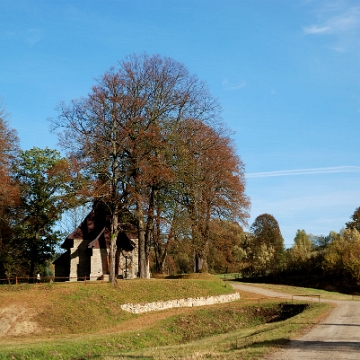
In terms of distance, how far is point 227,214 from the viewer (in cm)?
4453

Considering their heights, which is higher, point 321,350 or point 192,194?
point 192,194

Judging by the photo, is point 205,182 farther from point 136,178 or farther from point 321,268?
point 321,268

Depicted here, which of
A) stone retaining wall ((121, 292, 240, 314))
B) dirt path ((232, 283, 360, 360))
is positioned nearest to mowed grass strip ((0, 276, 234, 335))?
stone retaining wall ((121, 292, 240, 314))

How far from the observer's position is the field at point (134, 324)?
716 inches

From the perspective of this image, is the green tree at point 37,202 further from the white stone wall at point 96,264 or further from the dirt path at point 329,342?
the dirt path at point 329,342

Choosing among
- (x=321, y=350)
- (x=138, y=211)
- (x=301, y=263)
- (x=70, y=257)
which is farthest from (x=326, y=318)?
(x=301, y=263)

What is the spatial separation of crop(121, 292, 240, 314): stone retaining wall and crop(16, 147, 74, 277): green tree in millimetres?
15772

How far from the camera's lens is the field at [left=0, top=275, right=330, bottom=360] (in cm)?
1819

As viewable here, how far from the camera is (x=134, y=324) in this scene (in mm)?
27656

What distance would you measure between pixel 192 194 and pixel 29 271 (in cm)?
1966

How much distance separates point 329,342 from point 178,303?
18.1 m

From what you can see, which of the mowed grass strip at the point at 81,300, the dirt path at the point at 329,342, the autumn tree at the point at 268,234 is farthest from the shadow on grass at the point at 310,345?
the autumn tree at the point at 268,234

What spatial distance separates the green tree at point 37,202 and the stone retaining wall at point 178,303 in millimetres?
15772

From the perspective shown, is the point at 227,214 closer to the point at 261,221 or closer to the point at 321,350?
the point at 321,350
